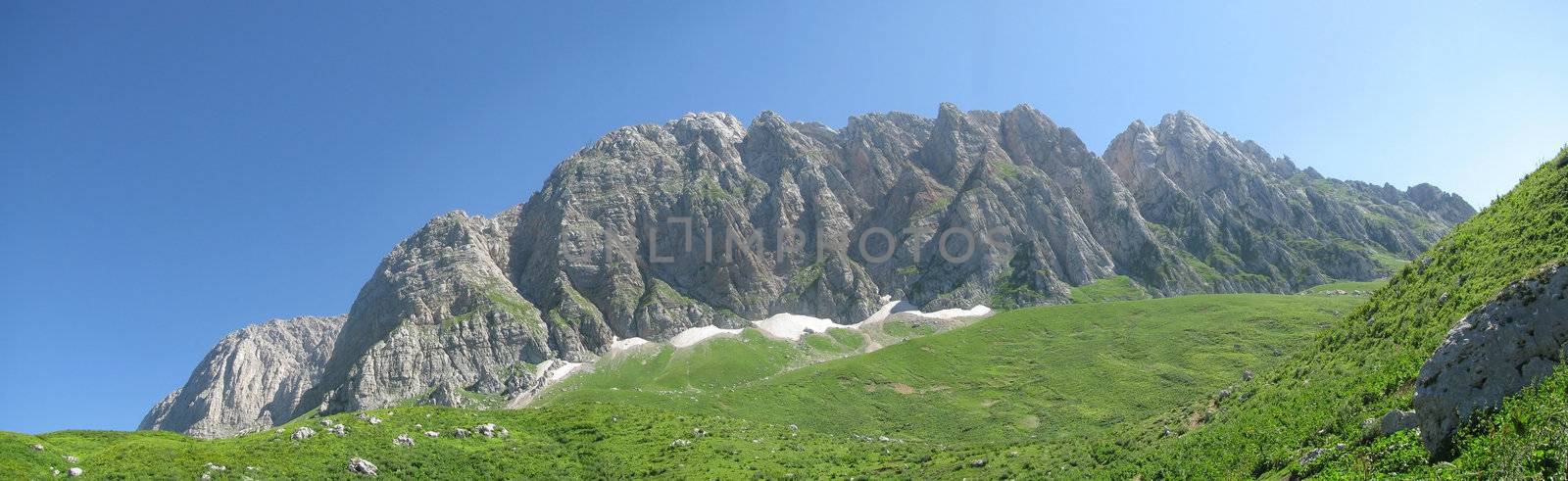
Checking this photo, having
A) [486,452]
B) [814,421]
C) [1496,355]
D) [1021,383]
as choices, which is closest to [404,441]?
[486,452]

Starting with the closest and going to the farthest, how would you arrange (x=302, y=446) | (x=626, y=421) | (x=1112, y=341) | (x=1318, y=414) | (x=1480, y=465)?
1. (x=1480, y=465)
2. (x=1318, y=414)
3. (x=302, y=446)
4. (x=626, y=421)
5. (x=1112, y=341)

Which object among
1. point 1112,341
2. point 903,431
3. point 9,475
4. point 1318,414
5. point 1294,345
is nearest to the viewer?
point 1318,414

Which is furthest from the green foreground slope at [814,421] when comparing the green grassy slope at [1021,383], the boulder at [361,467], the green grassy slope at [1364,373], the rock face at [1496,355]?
the rock face at [1496,355]

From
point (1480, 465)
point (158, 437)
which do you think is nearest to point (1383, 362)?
point (1480, 465)

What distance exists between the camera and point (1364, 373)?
118 feet

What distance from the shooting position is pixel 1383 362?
116 feet

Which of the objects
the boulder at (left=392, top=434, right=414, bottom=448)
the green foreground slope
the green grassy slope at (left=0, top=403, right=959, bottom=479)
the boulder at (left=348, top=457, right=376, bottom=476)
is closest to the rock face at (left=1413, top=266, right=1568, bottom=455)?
the green foreground slope

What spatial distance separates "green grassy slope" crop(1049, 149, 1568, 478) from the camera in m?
30.9

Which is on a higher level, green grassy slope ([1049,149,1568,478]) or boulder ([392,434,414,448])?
boulder ([392,434,414,448])

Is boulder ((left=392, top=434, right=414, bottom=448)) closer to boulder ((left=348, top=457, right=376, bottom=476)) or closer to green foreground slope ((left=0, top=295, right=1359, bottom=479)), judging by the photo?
green foreground slope ((left=0, top=295, right=1359, bottom=479))

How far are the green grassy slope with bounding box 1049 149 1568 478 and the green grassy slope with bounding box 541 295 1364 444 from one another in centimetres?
8810

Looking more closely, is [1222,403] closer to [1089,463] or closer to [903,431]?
[1089,463]

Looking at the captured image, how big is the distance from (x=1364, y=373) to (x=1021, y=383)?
13648cm

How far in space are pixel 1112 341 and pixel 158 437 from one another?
18844 cm
